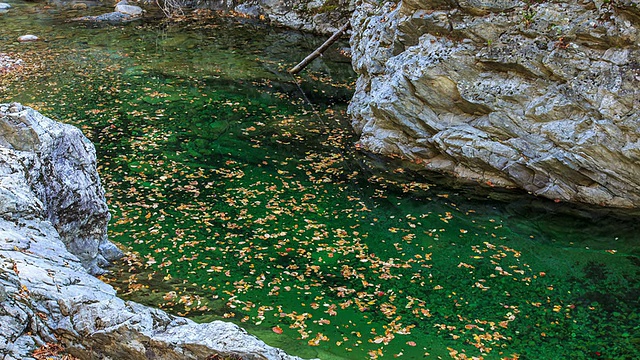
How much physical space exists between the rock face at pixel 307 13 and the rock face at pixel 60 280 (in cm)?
2124

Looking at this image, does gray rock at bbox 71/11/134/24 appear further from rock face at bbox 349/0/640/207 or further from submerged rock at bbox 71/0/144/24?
rock face at bbox 349/0/640/207

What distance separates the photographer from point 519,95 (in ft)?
45.5

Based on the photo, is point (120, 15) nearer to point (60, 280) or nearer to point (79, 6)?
point (79, 6)

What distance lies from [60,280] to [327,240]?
5748 millimetres

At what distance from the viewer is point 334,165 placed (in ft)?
50.1

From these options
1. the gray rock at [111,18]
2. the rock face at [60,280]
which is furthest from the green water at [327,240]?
the gray rock at [111,18]

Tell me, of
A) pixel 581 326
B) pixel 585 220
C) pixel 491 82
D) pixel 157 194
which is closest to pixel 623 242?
pixel 585 220

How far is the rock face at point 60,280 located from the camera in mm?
6012

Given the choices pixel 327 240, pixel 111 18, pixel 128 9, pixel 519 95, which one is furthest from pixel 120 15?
pixel 327 240

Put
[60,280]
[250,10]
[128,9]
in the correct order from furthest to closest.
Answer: [250,10] < [128,9] < [60,280]

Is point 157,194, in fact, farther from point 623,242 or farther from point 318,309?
point 623,242

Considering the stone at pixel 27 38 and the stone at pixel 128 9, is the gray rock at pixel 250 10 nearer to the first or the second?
the stone at pixel 128 9

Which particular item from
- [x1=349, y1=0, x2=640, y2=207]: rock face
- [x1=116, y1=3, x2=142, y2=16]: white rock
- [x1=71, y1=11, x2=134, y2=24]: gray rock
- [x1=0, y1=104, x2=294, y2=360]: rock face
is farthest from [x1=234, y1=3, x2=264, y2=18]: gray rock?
[x1=0, y1=104, x2=294, y2=360]: rock face

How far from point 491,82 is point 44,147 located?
989 centimetres
